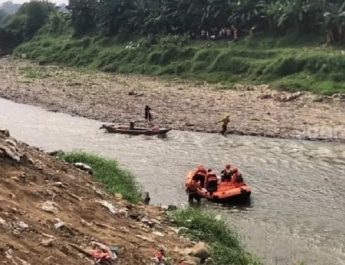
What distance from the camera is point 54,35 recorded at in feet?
277

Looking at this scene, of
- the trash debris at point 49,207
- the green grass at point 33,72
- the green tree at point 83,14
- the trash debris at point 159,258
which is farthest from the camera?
the green tree at point 83,14

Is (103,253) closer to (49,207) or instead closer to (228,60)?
(49,207)

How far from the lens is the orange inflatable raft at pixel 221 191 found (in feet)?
65.5

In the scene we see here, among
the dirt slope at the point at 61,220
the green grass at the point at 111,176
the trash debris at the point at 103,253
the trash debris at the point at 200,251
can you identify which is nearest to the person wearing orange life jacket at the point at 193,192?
the green grass at the point at 111,176

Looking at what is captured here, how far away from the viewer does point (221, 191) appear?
806 inches

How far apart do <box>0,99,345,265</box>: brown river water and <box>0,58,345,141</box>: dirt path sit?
206 centimetres

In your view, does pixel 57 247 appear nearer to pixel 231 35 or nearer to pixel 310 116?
pixel 310 116

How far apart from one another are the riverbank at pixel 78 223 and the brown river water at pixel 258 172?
84.1 inches

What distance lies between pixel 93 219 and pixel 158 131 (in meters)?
20.1

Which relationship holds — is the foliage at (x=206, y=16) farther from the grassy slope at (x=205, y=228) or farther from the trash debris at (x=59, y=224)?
the trash debris at (x=59, y=224)

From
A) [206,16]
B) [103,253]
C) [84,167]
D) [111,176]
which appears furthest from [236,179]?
[206,16]

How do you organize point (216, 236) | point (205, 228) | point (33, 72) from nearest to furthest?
1. point (216, 236)
2. point (205, 228)
3. point (33, 72)

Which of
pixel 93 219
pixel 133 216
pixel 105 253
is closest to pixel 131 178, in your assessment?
pixel 133 216

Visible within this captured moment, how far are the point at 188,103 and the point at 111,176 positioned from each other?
23459 millimetres
